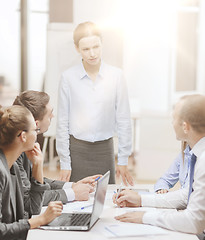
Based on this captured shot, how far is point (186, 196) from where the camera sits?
2.00 meters

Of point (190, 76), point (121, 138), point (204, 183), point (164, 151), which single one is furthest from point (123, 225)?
point (190, 76)

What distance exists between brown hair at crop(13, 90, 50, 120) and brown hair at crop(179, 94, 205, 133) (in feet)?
2.57

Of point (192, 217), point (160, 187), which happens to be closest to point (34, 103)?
point (160, 187)

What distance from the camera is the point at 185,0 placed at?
210 inches

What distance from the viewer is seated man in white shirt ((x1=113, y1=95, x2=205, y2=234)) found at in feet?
5.28

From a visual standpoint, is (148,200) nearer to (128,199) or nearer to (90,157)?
(128,199)

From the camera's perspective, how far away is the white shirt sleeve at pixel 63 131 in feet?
9.36

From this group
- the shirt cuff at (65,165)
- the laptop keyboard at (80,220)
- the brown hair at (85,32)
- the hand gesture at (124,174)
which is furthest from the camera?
the brown hair at (85,32)

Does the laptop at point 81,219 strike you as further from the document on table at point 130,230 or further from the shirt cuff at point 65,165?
the shirt cuff at point 65,165

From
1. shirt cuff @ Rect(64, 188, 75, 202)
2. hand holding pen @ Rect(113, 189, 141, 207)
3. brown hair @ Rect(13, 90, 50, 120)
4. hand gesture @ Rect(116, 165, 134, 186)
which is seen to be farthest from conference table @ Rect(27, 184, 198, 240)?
hand gesture @ Rect(116, 165, 134, 186)

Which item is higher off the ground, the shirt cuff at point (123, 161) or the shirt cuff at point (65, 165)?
the shirt cuff at point (123, 161)

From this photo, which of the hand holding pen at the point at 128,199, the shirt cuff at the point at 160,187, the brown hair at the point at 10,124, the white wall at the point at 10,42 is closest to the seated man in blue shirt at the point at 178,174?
the shirt cuff at the point at 160,187

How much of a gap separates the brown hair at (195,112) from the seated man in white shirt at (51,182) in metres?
0.63

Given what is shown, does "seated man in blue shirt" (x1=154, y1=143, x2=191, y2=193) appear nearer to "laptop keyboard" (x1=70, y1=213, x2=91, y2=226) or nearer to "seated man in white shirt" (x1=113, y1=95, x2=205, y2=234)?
"seated man in white shirt" (x1=113, y1=95, x2=205, y2=234)
